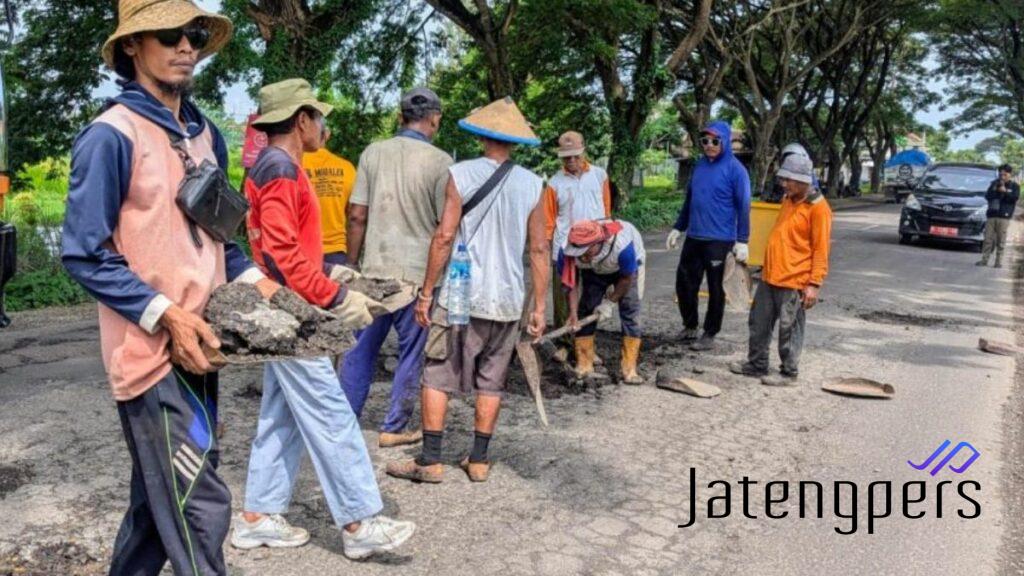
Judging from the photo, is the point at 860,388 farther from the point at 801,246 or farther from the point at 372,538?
the point at 372,538

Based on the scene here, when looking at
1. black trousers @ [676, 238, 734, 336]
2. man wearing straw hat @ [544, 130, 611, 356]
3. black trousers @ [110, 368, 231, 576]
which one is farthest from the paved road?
man wearing straw hat @ [544, 130, 611, 356]

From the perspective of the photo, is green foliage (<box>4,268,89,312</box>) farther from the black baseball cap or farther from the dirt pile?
the dirt pile

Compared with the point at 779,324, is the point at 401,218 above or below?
above

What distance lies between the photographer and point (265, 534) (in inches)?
140

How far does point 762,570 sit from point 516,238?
1.90 m

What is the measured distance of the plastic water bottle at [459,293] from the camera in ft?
14.4

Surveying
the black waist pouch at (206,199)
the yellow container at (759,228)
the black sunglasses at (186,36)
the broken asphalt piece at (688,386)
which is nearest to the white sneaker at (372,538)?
the black waist pouch at (206,199)

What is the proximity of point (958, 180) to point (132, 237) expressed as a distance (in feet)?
66.7

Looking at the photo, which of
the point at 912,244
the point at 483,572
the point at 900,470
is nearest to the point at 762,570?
the point at 483,572

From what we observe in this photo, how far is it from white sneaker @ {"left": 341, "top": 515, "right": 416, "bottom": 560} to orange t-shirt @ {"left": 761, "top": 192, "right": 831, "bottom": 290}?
4219mm

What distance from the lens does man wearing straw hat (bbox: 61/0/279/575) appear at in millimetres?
2217

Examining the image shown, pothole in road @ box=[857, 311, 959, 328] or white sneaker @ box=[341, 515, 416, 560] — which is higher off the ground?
white sneaker @ box=[341, 515, 416, 560]

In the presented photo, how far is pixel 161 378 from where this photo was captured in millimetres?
2342

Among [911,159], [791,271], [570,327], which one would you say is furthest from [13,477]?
[911,159]
